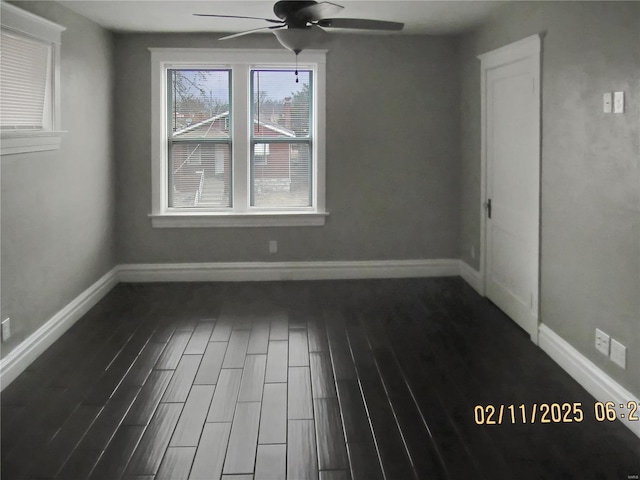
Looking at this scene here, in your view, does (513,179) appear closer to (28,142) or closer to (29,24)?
(28,142)

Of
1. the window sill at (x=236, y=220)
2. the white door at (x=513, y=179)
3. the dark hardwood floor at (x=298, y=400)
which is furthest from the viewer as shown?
the window sill at (x=236, y=220)

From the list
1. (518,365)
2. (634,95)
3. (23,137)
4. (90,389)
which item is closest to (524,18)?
(634,95)

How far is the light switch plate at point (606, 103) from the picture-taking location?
9.93 feet

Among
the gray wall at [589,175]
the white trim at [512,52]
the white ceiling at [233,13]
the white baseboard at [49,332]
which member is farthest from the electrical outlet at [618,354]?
the white baseboard at [49,332]

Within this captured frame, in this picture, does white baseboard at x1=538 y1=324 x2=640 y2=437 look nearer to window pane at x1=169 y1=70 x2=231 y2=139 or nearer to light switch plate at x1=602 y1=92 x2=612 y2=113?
light switch plate at x1=602 y1=92 x2=612 y2=113

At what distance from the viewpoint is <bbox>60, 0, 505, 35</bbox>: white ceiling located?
432 cm

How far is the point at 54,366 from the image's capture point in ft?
11.9

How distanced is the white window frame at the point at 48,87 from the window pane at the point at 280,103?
2.09m

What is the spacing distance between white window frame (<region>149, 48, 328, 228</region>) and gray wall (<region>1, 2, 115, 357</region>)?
456 millimetres

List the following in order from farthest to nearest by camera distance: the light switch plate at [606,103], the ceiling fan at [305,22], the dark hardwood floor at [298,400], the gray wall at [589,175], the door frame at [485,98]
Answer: the door frame at [485,98]
the ceiling fan at [305,22]
the light switch plate at [606,103]
the gray wall at [589,175]
the dark hardwood floor at [298,400]

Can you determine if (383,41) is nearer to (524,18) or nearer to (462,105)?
(462,105)

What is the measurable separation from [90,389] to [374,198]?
349 centimetres

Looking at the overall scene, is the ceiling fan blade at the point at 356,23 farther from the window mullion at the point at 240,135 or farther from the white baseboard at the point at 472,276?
the white baseboard at the point at 472,276

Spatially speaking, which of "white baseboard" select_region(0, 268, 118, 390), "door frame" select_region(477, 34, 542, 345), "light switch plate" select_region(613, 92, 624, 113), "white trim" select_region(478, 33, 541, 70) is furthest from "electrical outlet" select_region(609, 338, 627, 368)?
"white baseboard" select_region(0, 268, 118, 390)
